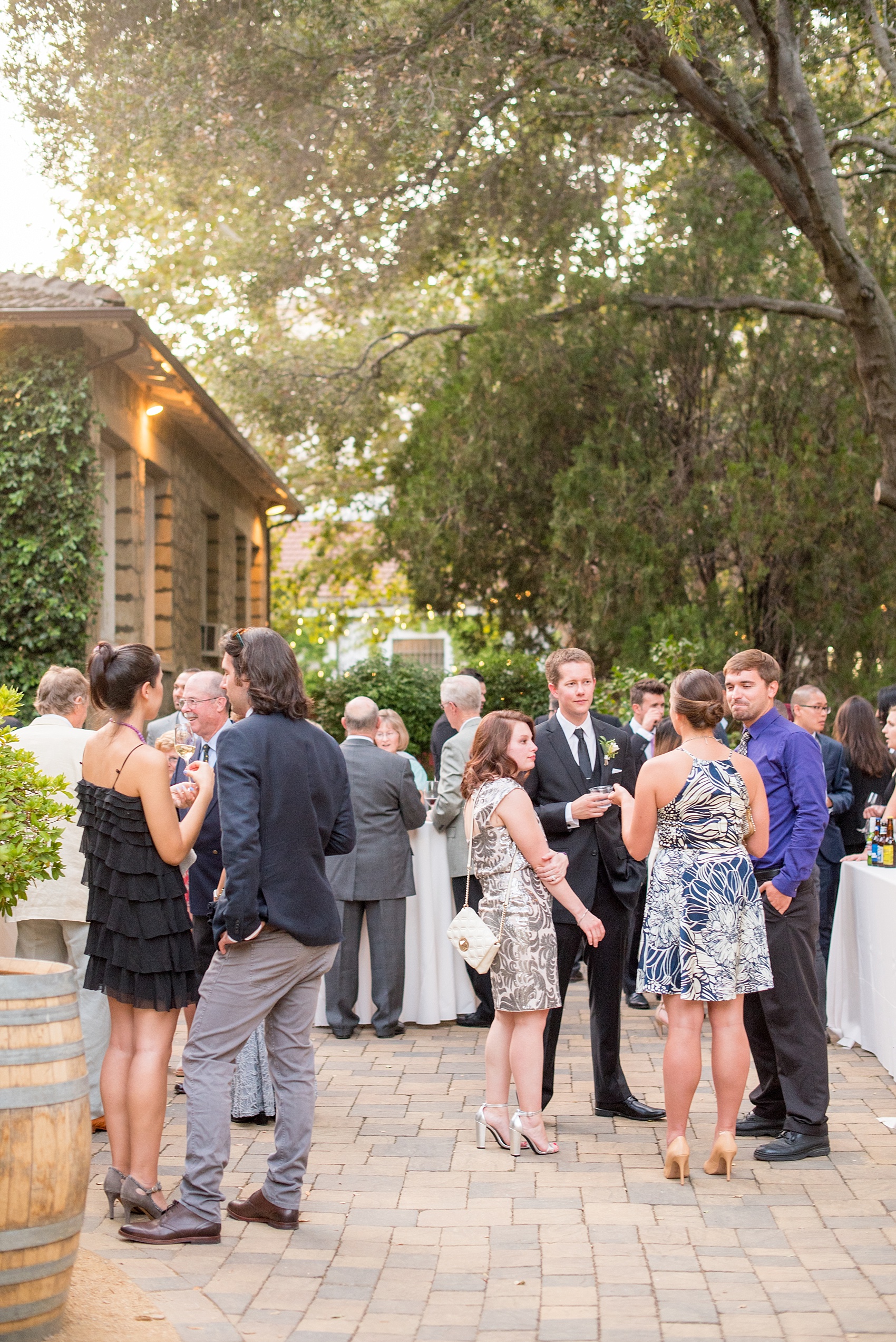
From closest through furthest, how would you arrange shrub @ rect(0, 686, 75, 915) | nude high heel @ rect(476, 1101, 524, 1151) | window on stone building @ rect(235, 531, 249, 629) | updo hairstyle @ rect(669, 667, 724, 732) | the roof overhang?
1. shrub @ rect(0, 686, 75, 915)
2. updo hairstyle @ rect(669, 667, 724, 732)
3. nude high heel @ rect(476, 1101, 524, 1151)
4. the roof overhang
5. window on stone building @ rect(235, 531, 249, 629)

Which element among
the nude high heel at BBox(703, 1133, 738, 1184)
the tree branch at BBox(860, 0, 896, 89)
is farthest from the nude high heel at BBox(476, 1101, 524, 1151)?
the tree branch at BBox(860, 0, 896, 89)

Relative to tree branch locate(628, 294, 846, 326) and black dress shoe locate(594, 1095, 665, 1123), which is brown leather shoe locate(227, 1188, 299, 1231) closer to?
black dress shoe locate(594, 1095, 665, 1123)

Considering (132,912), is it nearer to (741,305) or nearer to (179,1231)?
(179,1231)

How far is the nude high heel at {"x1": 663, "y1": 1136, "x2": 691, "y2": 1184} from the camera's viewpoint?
16.7 ft

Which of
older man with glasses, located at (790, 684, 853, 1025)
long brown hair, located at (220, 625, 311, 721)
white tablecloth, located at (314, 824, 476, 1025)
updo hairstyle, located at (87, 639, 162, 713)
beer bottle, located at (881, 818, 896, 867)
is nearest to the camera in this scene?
long brown hair, located at (220, 625, 311, 721)

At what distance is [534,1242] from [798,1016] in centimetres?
160

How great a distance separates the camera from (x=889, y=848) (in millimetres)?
7094

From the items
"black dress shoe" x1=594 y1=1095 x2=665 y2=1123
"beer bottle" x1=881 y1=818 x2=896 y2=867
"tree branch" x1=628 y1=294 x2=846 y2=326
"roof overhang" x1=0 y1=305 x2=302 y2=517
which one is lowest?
"black dress shoe" x1=594 y1=1095 x2=665 y2=1123

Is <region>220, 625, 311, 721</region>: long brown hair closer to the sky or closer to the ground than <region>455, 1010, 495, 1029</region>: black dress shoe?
closer to the sky

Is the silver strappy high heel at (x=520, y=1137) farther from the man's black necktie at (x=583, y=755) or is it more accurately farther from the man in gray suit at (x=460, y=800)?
the man in gray suit at (x=460, y=800)

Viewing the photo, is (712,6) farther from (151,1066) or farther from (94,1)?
(151,1066)

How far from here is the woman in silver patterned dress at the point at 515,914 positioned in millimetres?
5488

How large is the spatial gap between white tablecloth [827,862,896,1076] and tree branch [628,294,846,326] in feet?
23.0

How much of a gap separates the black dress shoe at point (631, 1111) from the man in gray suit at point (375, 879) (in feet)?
6.79
